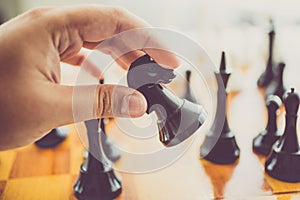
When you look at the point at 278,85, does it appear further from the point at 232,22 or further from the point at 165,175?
the point at 232,22

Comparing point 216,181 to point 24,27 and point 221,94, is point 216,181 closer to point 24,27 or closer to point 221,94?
point 221,94

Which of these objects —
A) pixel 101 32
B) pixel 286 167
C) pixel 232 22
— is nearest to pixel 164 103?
pixel 101 32

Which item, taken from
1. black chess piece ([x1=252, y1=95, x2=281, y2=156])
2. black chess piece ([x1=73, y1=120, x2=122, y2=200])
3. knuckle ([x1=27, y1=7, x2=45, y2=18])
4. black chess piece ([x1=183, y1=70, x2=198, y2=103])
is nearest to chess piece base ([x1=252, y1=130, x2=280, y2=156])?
black chess piece ([x1=252, y1=95, x2=281, y2=156])

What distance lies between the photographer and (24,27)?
790 mm

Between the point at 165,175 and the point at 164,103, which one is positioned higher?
the point at 164,103

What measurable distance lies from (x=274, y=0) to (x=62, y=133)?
880mm

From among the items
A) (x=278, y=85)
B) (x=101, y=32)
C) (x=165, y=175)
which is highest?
(x=101, y=32)

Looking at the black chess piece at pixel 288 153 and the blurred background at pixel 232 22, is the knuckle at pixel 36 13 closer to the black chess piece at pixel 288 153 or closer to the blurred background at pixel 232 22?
the black chess piece at pixel 288 153

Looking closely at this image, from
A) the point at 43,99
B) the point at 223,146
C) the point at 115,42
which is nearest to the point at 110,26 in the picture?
the point at 115,42

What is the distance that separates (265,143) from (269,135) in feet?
0.05

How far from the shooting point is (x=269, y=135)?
1.03 meters

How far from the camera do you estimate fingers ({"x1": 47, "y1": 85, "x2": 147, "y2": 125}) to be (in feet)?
2.55

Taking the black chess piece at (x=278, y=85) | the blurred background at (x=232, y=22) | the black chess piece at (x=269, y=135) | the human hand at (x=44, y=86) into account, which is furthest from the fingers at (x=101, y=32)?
the blurred background at (x=232, y=22)

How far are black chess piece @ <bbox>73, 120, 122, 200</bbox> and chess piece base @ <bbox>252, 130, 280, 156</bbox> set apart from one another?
0.92ft
